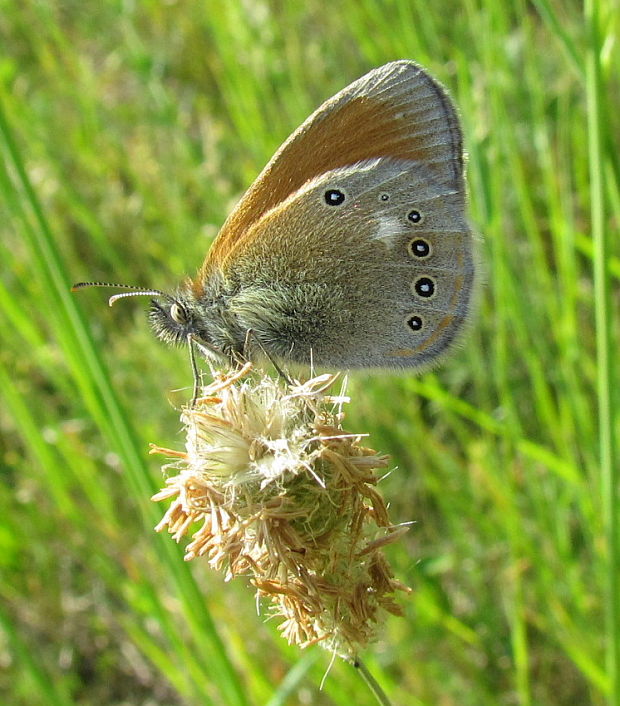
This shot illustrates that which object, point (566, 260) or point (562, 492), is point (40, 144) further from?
point (562, 492)

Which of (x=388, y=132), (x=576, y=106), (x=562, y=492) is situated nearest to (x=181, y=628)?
(x=562, y=492)

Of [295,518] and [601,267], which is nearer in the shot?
[295,518]

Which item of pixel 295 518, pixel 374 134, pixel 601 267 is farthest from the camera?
pixel 374 134

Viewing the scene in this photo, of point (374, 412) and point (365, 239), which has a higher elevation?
point (365, 239)

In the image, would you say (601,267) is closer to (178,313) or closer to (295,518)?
(295,518)

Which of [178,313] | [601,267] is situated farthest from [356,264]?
[601,267]

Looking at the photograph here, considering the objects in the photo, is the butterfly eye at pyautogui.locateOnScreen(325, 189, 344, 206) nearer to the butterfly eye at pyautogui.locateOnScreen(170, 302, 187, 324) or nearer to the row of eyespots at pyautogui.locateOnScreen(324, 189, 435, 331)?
the row of eyespots at pyautogui.locateOnScreen(324, 189, 435, 331)

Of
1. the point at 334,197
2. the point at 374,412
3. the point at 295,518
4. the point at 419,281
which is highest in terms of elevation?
the point at 334,197

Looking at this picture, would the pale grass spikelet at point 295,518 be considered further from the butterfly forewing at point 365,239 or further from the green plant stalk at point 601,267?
the butterfly forewing at point 365,239
